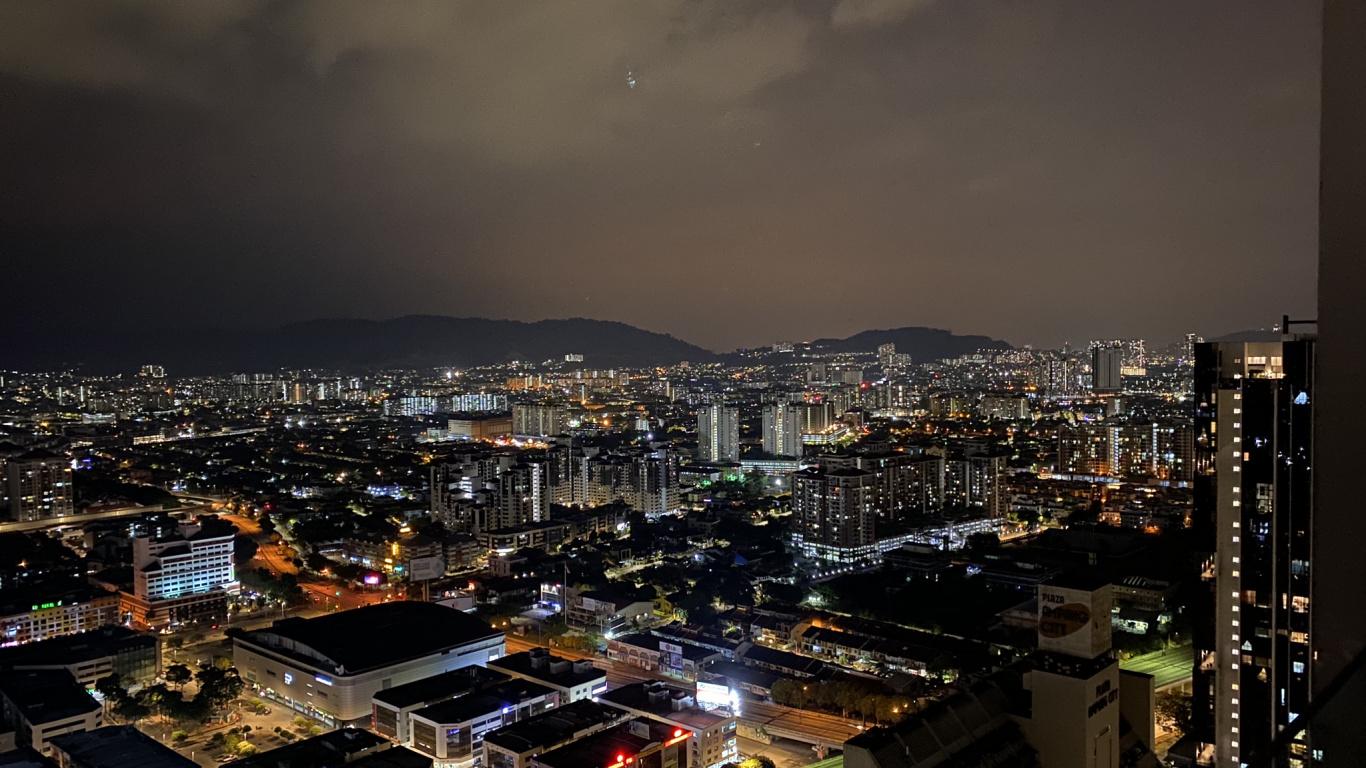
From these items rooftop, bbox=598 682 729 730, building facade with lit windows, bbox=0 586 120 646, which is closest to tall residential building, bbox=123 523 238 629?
building facade with lit windows, bbox=0 586 120 646

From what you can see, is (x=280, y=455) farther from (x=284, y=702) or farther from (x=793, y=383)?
(x=793, y=383)

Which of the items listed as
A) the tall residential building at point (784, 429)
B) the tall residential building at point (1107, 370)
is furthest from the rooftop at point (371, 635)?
the tall residential building at point (1107, 370)

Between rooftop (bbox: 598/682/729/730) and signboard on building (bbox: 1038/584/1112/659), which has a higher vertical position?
signboard on building (bbox: 1038/584/1112/659)

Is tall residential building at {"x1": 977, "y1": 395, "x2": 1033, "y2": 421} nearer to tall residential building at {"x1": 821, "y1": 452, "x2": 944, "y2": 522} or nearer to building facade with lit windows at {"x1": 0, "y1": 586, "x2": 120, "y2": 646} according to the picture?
tall residential building at {"x1": 821, "y1": 452, "x2": 944, "y2": 522}

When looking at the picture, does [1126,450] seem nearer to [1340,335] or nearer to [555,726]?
[555,726]

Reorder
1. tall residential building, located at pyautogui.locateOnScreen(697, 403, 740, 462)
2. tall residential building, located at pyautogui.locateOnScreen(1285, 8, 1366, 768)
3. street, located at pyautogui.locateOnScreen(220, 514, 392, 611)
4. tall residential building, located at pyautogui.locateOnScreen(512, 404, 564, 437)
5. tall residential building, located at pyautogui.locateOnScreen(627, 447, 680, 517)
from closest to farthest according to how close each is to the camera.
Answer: tall residential building, located at pyautogui.locateOnScreen(1285, 8, 1366, 768), street, located at pyautogui.locateOnScreen(220, 514, 392, 611), tall residential building, located at pyautogui.locateOnScreen(627, 447, 680, 517), tall residential building, located at pyautogui.locateOnScreen(697, 403, 740, 462), tall residential building, located at pyautogui.locateOnScreen(512, 404, 564, 437)

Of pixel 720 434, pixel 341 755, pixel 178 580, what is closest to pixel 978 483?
pixel 720 434

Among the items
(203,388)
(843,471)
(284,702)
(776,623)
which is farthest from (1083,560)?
(203,388)
